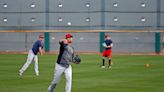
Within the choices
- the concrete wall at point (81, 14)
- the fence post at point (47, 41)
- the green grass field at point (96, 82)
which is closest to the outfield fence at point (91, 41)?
the fence post at point (47, 41)

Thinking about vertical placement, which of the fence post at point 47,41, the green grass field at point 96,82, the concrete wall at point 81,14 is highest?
the green grass field at point 96,82

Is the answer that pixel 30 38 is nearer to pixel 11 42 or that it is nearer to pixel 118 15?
pixel 11 42

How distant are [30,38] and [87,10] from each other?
24.4 ft

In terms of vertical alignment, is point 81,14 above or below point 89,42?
above

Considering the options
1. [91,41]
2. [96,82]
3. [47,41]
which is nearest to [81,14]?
[91,41]

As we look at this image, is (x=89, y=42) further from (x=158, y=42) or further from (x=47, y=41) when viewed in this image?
(x=158, y=42)

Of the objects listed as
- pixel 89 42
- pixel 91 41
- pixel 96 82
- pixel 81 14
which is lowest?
pixel 89 42

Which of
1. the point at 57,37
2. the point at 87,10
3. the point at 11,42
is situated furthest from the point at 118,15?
the point at 11,42

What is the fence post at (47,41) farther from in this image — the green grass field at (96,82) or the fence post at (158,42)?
the green grass field at (96,82)

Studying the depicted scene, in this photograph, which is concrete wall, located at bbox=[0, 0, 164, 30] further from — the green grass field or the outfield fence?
the green grass field

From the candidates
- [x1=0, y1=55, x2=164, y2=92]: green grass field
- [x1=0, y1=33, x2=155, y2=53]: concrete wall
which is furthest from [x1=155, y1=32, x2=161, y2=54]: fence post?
[x1=0, y1=55, x2=164, y2=92]: green grass field

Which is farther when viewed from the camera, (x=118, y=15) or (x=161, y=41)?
(x=118, y=15)

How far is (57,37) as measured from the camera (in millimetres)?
56750

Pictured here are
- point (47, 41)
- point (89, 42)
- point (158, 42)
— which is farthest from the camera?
point (47, 41)
